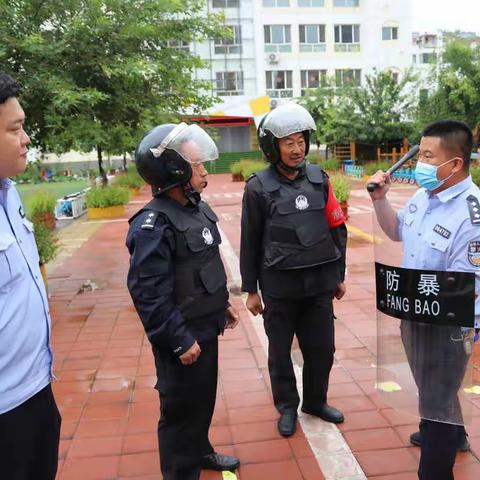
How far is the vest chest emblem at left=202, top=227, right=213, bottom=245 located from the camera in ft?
7.24

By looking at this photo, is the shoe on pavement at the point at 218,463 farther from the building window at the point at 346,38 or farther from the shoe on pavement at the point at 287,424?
the building window at the point at 346,38

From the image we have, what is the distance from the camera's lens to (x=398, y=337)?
2.32m

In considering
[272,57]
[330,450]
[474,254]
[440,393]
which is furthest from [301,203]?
[272,57]

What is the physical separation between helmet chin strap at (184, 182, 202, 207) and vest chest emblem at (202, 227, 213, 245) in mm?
130

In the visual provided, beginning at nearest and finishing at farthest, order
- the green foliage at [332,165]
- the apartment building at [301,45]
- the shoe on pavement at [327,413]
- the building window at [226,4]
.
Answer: the shoe on pavement at [327,413], the green foliage at [332,165], the building window at [226,4], the apartment building at [301,45]

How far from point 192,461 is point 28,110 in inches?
159

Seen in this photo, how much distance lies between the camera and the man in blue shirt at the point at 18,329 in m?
1.61

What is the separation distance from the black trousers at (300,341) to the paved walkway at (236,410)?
0.19m

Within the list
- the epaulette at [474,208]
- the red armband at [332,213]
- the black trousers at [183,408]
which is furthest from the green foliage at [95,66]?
the epaulette at [474,208]

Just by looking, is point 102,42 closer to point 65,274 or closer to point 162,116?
point 162,116

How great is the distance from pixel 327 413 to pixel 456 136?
5.71ft

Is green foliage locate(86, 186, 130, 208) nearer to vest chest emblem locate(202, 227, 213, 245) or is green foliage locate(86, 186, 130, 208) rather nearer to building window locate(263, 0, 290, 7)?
vest chest emblem locate(202, 227, 213, 245)

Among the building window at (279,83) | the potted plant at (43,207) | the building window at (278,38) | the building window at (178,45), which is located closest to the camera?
the building window at (178,45)

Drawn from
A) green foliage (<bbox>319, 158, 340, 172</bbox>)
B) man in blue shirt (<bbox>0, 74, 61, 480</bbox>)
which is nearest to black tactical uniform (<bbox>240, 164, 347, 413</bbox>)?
man in blue shirt (<bbox>0, 74, 61, 480</bbox>)
